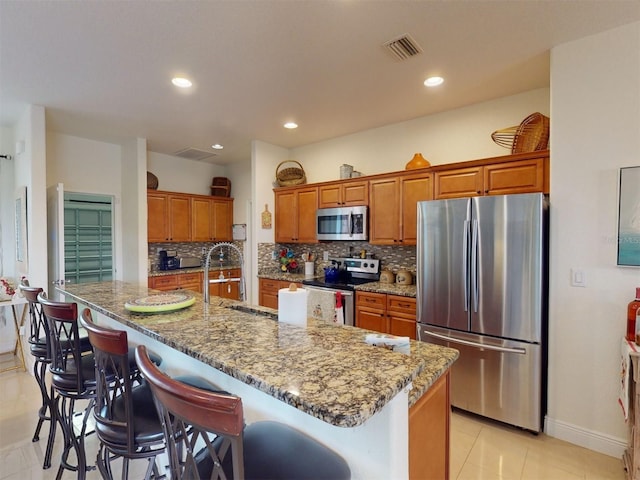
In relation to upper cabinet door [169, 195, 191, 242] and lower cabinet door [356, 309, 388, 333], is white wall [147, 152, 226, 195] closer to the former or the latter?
upper cabinet door [169, 195, 191, 242]

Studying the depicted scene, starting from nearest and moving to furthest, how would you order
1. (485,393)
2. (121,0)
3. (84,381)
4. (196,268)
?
(84,381)
(121,0)
(485,393)
(196,268)

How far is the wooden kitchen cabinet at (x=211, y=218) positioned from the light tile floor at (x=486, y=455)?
10.3ft

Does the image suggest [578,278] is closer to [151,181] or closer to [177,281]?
[177,281]

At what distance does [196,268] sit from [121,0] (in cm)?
390

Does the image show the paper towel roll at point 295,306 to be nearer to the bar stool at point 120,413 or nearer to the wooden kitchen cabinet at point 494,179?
the bar stool at point 120,413

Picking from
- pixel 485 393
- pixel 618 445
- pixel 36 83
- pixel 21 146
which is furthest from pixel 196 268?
pixel 618 445

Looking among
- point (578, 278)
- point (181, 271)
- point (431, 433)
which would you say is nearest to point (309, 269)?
point (181, 271)

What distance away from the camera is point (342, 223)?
4.07 m

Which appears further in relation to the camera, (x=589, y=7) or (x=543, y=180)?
(x=543, y=180)

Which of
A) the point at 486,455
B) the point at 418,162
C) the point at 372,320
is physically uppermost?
the point at 418,162

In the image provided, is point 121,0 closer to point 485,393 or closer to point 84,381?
point 84,381

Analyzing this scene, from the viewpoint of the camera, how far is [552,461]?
6.86 feet

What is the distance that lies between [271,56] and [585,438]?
3522 mm

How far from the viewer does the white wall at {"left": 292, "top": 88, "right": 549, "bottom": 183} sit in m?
3.18
